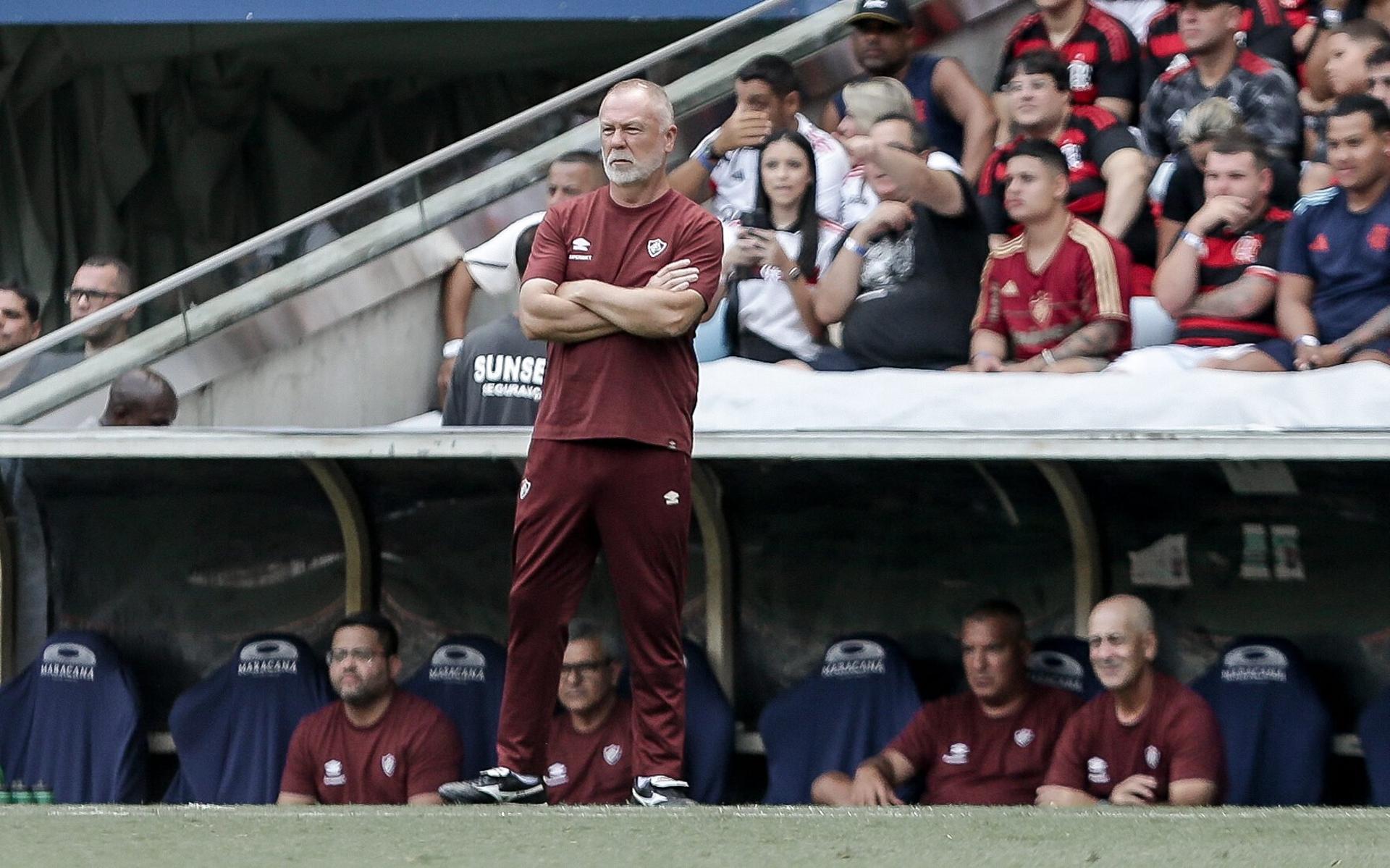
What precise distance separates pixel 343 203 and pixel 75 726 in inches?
78.5

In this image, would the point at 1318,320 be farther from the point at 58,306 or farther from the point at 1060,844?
the point at 58,306

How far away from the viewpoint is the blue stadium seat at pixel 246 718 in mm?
6719

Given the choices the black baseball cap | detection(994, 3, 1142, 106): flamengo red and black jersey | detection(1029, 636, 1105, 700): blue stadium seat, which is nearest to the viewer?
detection(1029, 636, 1105, 700): blue stadium seat

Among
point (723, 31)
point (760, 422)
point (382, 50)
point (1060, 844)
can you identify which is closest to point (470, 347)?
point (760, 422)

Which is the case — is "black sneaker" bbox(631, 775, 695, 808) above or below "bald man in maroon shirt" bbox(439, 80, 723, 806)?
below

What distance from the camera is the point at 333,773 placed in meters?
6.48

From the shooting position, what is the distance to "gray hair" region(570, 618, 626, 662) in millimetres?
6504

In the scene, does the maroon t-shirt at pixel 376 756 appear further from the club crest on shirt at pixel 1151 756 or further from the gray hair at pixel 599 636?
the club crest on shirt at pixel 1151 756

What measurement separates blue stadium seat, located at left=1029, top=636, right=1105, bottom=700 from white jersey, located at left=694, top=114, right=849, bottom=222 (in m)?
1.52

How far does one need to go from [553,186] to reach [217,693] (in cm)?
204

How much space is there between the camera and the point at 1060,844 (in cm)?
341

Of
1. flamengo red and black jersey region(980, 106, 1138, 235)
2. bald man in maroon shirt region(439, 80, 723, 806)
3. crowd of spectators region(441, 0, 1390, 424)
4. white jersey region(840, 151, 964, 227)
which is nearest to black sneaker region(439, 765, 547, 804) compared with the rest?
bald man in maroon shirt region(439, 80, 723, 806)

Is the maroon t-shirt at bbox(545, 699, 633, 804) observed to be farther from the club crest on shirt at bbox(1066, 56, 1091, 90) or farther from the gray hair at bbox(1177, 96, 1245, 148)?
the club crest on shirt at bbox(1066, 56, 1091, 90)

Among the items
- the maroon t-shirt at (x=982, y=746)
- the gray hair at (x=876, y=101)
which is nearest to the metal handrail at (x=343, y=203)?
the gray hair at (x=876, y=101)
